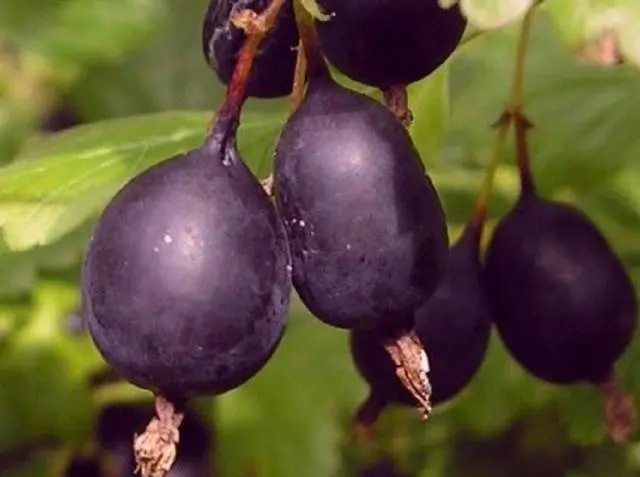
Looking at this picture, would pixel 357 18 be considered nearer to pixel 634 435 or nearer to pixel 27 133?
pixel 634 435

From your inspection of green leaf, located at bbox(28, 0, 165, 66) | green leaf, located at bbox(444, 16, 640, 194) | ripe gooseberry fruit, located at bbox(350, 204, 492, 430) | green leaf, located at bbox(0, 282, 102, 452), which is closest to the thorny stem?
ripe gooseberry fruit, located at bbox(350, 204, 492, 430)

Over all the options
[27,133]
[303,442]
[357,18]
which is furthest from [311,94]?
[27,133]

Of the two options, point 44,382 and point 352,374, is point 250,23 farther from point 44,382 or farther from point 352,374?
point 44,382

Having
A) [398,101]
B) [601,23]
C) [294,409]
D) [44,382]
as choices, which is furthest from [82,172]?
[44,382]

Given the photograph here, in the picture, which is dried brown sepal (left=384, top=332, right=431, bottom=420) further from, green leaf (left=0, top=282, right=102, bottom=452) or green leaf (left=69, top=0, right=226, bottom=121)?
green leaf (left=69, top=0, right=226, bottom=121)

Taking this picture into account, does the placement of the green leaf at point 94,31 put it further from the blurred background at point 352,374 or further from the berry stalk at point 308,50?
the berry stalk at point 308,50
